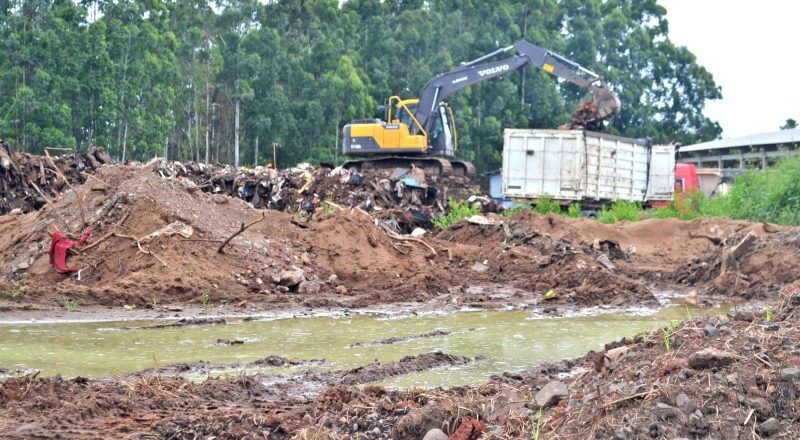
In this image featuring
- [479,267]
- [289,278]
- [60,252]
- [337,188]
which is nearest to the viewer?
[60,252]

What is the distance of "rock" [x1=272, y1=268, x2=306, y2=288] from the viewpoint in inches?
591

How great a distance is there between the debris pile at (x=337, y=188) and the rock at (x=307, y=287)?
29.4 feet

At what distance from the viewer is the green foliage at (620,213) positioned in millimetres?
24969

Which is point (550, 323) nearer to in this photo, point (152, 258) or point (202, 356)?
point (202, 356)

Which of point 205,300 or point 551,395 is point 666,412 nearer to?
point 551,395

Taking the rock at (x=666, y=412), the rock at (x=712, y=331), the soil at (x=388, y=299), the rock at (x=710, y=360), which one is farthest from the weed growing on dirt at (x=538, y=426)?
the rock at (x=712, y=331)

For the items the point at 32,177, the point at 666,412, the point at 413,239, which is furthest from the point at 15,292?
the point at 32,177

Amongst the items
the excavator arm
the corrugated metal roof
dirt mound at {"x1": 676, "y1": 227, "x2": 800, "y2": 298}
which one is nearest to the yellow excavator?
the excavator arm

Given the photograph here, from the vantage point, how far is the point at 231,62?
48594mm

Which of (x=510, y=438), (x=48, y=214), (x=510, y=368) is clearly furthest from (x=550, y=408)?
(x=48, y=214)

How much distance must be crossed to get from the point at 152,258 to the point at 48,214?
2.84m

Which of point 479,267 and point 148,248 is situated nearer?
point 148,248

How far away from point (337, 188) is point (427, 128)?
17.7ft

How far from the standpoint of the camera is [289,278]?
1502 centimetres
